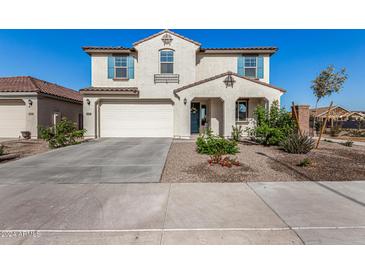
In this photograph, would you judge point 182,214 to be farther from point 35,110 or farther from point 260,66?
point 35,110

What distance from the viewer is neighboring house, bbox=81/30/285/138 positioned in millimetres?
14656

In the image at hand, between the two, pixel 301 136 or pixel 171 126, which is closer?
pixel 301 136

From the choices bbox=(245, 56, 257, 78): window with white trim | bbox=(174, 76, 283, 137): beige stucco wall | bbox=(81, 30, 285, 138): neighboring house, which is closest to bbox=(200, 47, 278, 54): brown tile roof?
bbox=(81, 30, 285, 138): neighboring house

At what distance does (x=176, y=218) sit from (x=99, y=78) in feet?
48.0

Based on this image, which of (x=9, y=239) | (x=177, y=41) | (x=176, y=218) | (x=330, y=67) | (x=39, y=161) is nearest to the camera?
(x=9, y=239)

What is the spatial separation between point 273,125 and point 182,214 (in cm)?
913

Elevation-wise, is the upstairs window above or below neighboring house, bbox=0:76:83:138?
above

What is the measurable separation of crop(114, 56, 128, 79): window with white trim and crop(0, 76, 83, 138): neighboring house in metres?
5.26

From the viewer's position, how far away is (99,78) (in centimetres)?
1528

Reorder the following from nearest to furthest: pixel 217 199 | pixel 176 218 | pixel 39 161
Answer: pixel 176 218
pixel 217 199
pixel 39 161

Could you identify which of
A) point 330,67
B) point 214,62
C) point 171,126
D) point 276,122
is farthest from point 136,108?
point 330,67

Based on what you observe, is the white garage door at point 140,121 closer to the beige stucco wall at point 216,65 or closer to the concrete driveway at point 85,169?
the beige stucco wall at point 216,65

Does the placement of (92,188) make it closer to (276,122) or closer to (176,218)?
(176,218)

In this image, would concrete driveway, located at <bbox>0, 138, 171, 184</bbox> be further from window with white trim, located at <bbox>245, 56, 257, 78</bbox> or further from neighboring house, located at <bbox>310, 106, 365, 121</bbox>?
neighboring house, located at <bbox>310, 106, 365, 121</bbox>
